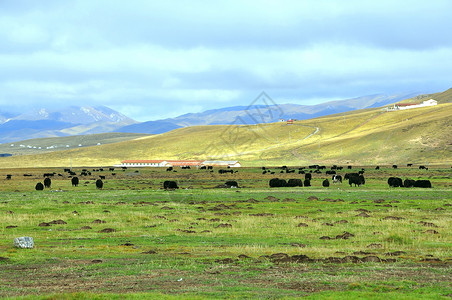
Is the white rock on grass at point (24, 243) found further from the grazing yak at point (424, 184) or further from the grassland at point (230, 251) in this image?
the grazing yak at point (424, 184)

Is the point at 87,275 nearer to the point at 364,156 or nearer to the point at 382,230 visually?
the point at 382,230

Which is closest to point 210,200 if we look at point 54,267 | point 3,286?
point 54,267

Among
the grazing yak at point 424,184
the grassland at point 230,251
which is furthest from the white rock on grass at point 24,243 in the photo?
the grazing yak at point 424,184

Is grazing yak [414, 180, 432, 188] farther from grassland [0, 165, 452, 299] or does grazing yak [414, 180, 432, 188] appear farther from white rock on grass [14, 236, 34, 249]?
white rock on grass [14, 236, 34, 249]

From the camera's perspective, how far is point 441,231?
1264 inches

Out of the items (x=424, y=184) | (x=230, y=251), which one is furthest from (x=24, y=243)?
(x=424, y=184)

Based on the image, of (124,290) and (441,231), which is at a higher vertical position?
(124,290)

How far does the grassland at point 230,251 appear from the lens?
1634 cm

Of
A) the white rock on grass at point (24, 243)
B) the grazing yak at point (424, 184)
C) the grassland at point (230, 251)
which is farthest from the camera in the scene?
the grazing yak at point (424, 184)

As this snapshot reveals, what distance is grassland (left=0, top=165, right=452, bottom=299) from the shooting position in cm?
1634

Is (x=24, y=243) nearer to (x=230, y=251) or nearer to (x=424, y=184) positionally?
(x=230, y=251)

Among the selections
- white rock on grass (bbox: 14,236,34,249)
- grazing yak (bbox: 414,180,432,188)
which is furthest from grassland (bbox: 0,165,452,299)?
grazing yak (bbox: 414,180,432,188)

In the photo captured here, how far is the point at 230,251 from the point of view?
83.7ft

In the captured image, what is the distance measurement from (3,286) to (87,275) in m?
3.26
